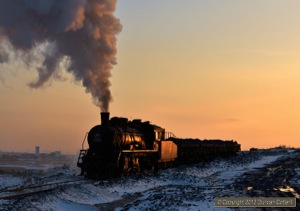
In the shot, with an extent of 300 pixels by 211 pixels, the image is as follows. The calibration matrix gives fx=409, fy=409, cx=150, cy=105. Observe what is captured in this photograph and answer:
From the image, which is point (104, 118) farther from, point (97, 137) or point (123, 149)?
point (123, 149)

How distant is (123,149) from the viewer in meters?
26.3

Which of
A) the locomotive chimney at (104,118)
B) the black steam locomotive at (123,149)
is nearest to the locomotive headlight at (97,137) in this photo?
the black steam locomotive at (123,149)

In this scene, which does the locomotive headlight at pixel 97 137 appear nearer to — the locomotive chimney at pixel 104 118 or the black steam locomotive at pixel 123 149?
the black steam locomotive at pixel 123 149

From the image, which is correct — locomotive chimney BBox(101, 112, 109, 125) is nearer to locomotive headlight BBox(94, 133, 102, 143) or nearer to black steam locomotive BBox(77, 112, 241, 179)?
black steam locomotive BBox(77, 112, 241, 179)

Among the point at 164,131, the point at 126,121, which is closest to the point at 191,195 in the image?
the point at 126,121

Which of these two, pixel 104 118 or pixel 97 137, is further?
pixel 104 118

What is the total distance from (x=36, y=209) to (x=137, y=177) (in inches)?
458

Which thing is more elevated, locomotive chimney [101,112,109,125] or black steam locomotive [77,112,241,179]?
locomotive chimney [101,112,109,125]

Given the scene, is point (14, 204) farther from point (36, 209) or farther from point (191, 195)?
point (191, 195)

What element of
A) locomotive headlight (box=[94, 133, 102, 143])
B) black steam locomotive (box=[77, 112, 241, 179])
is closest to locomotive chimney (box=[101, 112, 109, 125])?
black steam locomotive (box=[77, 112, 241, 179])

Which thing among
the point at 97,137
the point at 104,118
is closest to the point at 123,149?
the point at 97,137

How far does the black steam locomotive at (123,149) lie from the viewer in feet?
81.7

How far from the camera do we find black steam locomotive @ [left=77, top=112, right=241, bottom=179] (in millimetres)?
24906

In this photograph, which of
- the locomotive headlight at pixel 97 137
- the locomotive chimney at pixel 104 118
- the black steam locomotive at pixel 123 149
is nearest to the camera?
the black steam locomotive at pixel 123 149
